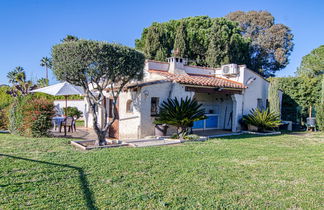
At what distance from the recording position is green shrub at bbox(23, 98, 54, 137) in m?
12.1

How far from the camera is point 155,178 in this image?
6.25 m

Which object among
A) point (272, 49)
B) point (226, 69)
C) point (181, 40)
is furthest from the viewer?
point (272, 49)

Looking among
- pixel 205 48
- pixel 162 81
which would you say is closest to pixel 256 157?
pixel 162 81

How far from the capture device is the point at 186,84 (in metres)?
14.1

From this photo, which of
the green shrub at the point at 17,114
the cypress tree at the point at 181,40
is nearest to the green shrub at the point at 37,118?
the green shrub at the point at 17,114

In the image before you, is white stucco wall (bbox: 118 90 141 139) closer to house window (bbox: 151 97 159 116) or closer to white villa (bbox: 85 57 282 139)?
white villa (bbox: 85 57 282 139)

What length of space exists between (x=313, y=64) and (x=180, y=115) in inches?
922

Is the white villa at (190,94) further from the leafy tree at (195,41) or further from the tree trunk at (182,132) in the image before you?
the leafy tree at (195,41)

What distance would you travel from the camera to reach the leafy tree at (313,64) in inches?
1090

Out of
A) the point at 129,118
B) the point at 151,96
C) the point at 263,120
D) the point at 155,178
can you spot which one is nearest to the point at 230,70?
the point at 263,120

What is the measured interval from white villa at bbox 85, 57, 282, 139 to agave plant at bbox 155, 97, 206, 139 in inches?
29.0

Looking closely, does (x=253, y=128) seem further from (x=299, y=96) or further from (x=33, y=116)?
(x=33, y=116)

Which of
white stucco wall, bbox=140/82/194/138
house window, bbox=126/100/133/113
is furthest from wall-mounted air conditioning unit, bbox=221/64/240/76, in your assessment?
house window, bbox=126/100/133/113

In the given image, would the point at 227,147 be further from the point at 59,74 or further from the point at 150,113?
Result: the point at 59,74
